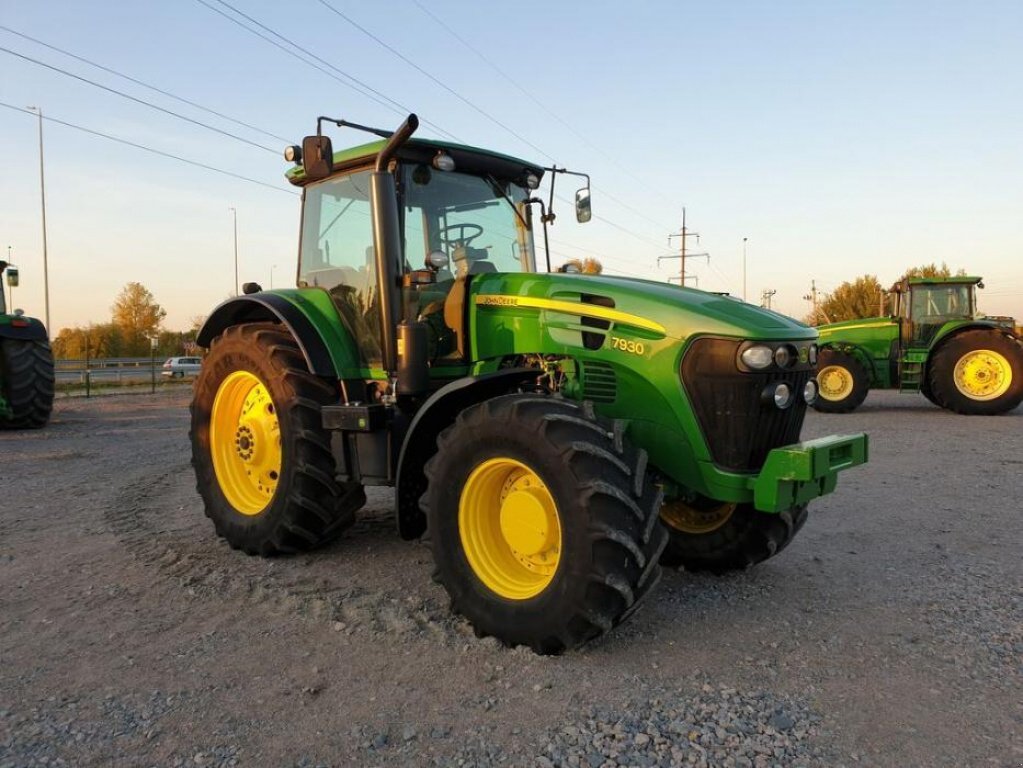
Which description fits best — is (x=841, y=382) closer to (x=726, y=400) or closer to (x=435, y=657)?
(x=726, y=400)

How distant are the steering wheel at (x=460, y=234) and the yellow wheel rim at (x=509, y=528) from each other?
1.67 metres

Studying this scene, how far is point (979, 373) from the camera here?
1303cm

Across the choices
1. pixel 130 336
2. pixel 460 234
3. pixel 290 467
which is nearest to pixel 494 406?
pixel 460 234

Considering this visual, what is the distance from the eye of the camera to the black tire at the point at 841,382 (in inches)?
547

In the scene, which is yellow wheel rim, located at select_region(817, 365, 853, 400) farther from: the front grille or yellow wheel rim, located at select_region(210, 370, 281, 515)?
yellow wheel rim, located at select_region(210, 370, 281, 515)

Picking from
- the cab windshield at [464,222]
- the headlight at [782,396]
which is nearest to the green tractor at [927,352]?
the cab windshield at [464,222]

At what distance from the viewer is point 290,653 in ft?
10.5

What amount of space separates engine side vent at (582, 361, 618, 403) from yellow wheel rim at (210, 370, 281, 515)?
2009 mm

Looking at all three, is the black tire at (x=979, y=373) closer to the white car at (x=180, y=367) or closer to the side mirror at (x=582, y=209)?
the side mirror at (x=582, y=209)

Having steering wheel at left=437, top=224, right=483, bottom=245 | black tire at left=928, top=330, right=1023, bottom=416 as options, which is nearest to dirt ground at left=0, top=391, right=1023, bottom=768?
steering wheel at left=437, top=224, right=483, bottom=245

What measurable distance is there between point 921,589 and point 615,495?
2.26 meters

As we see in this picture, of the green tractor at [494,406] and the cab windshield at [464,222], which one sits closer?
the green tractor at [494,406]

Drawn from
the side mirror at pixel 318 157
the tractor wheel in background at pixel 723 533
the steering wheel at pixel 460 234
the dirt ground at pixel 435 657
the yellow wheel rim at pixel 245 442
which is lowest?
the dirt ground at pixel 435 657

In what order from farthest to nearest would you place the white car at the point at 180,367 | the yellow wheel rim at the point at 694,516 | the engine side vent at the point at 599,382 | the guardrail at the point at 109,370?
the white car at the point at 180,367
the guardrail at the point at 109,370
the yellow wheel rim at the point at 694,516
the engine side vent at the point at 599,382
